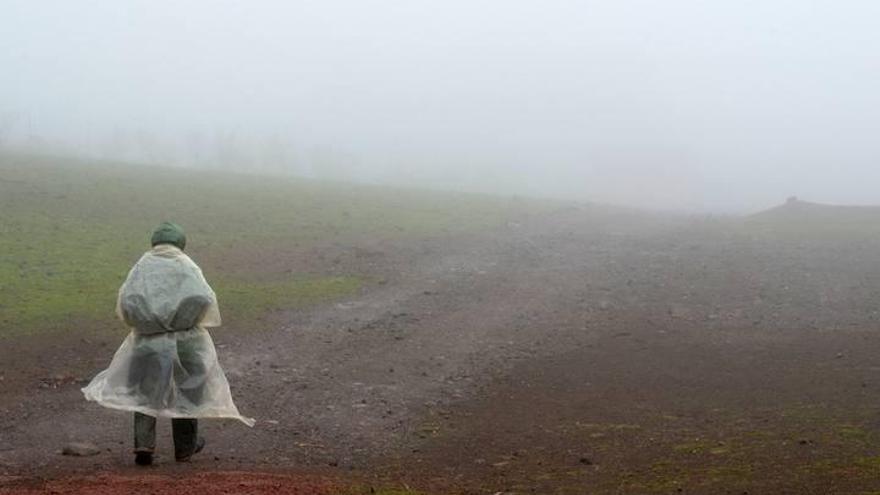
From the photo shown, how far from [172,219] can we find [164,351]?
64.8ft

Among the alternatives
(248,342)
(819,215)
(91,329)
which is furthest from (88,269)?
(819,215)

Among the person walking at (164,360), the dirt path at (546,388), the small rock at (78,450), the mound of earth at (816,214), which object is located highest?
the mound of earth at (816,214)

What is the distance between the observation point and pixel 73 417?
10102 millimetres

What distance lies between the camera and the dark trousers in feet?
26.5

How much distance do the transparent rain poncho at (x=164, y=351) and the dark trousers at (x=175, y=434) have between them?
0.37 feet

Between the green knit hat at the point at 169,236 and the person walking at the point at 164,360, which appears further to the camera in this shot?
the green knit hat at the point at 169,236

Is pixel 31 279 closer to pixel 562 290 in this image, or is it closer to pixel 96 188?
pixel 562 290

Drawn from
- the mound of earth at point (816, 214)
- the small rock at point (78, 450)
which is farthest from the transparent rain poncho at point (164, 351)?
the mound of earth at point (816, 214)

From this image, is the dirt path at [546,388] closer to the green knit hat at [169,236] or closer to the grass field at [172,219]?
the green knit hat at [169,236]

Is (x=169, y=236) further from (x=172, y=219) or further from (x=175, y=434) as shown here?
(x=172, y=219)

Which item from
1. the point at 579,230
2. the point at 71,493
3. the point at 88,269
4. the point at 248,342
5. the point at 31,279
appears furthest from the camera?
the point at 579,230

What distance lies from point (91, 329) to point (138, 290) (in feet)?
21.8

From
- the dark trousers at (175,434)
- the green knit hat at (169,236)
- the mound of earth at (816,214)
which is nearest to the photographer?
the dark trousers at (175,434)

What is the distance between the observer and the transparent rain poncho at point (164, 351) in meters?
8.11
